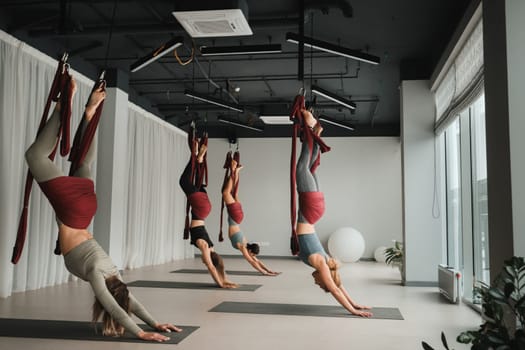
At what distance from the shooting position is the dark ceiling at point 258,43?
22.3 ft

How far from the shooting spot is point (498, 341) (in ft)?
6.73

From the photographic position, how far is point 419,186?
854cm

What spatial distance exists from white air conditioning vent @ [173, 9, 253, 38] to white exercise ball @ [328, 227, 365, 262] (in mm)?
8213

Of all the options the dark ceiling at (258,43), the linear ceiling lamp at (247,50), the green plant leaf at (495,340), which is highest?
the dark ceiling at (258,43)

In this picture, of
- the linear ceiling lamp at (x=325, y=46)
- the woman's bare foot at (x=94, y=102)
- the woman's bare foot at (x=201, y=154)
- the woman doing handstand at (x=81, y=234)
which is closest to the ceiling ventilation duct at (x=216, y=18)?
the linear ceiling lamp at (x=325, y=46)

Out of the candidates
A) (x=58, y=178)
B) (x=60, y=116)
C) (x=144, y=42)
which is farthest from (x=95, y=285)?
(x=144, y=42)

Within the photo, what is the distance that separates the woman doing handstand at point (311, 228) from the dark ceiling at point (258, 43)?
1273 mm

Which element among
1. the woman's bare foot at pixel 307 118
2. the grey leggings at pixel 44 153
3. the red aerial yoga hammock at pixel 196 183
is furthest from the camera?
the red aerial yoga hammock at pixel 196 183

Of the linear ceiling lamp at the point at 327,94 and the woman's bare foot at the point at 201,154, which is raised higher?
the linear ceiling lamp at the point at 327,94

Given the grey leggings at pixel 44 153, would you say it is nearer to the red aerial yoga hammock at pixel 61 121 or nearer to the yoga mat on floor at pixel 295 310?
the red aerial yoga hammock at pixel 61 121

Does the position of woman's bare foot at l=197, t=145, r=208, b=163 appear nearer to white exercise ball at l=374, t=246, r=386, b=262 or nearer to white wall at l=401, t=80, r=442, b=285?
white wall at l=401, t=80, r=442, b=285

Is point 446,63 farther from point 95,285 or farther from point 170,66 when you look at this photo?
point 95,285

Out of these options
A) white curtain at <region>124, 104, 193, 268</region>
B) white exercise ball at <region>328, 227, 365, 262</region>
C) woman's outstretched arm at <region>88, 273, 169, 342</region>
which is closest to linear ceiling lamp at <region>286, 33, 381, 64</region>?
woman's outstretched arm at <region>88, 273, 169, 342</region>

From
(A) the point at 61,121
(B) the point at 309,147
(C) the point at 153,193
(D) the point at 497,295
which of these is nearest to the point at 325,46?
(B) the point at 309,147
